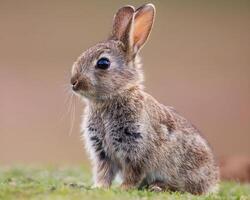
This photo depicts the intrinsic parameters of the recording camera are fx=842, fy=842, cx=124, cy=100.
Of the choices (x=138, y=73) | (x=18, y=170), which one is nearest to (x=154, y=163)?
(x=138, y=73)

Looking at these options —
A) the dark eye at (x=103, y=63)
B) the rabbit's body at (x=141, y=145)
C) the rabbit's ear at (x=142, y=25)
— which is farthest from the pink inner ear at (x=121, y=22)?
the rabbit's body at (x=141, y=145)

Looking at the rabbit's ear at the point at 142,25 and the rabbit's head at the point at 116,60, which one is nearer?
the rabbit's head at the point at 116,60

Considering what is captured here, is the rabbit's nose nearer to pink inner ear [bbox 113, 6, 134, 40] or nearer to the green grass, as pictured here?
pink inner ear [bbox 113, 6, 134, 40]

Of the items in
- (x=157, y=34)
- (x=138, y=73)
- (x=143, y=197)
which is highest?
(x=157, y=34)

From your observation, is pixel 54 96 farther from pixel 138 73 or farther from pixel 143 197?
pixel 143 197

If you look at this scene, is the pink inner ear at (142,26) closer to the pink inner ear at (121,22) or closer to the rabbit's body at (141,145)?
the pink inner ear at (121,22)
